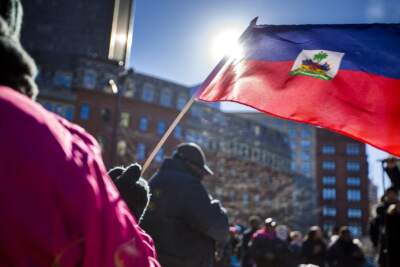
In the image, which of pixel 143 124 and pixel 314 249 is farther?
pixel 143 124

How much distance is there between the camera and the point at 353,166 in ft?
310

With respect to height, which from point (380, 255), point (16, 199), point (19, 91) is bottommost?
point (380, 255)

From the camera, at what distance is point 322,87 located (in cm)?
364

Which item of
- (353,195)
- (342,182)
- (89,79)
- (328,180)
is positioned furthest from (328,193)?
(89,79)

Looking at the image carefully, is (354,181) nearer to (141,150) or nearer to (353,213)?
(353,213)

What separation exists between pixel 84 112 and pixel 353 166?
65.7 m

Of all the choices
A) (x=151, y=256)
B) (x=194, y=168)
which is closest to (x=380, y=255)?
(x=194, y=168)

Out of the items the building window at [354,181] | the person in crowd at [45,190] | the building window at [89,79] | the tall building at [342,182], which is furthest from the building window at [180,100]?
the building window at [354,181]

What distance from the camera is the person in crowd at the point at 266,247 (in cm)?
880

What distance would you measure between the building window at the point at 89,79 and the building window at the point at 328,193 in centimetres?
6289

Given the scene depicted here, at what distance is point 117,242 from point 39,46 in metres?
4.76

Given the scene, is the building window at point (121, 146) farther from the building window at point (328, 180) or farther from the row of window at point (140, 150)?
the building window at point (328, 180)

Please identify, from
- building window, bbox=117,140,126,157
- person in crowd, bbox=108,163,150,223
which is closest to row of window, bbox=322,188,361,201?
building window, bbox=117,140,126,157

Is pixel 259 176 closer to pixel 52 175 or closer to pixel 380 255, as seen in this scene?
pixel 380 255
